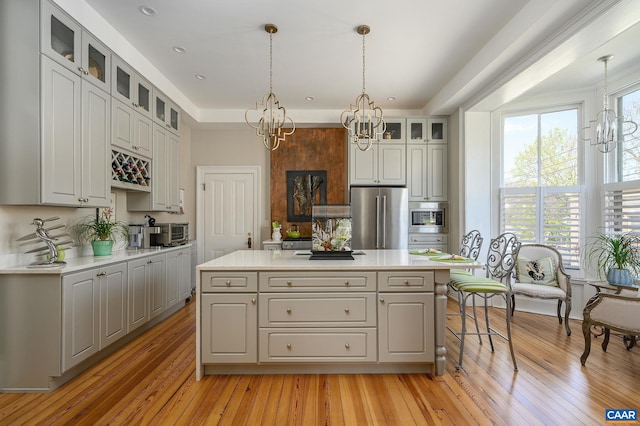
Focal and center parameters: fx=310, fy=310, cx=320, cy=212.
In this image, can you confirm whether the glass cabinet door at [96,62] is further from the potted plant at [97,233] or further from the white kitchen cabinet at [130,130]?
the potted plant at [97,233]

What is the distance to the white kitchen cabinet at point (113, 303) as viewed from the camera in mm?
2603

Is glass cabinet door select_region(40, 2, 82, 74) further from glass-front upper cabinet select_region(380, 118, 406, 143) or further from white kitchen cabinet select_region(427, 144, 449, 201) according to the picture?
white kitchen cabinet select_region(427, 144, 449, 201)

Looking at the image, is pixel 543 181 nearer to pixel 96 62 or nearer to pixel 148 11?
pixel 148 11

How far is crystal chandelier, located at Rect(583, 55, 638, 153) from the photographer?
10.5 ft

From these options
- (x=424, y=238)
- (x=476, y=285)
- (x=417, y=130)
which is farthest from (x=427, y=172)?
(x=476, y=285)

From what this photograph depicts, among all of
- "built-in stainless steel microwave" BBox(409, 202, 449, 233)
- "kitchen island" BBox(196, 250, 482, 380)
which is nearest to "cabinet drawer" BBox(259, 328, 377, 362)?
"kitchen island" BBox(196, 250, 482, 380)

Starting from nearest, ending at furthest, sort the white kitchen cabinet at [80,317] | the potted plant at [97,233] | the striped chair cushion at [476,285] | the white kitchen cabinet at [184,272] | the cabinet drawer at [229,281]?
1. the white kitchen cabinet at [80,317]
2. the cabinet drawer at [229,281]
3. the striped chair cushion at [476,285]
4. the potted plant at [97,233]
5. the white kitchen cabinet at [184,272]

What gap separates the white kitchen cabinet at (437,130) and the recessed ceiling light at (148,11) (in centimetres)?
A: 380

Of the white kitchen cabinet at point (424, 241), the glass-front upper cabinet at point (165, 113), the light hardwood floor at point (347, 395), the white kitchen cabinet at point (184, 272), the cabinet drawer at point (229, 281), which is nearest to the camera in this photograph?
the light hardwood floor at point (347, 395)

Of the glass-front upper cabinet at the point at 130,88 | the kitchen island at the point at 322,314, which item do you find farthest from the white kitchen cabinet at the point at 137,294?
the glass-front upper cabinet at the point at 130,88

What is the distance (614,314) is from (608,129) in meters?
1.98

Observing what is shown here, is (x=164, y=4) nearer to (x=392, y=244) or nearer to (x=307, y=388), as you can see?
(x=307, y=388)

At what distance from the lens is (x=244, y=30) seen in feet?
9.64

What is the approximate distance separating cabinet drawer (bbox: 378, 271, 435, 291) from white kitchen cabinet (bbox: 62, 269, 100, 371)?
7.47ft
